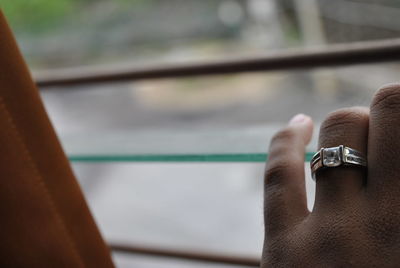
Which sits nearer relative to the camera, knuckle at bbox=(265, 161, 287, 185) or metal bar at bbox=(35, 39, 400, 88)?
knuckle at bbox=(265, 161, 287, 185)

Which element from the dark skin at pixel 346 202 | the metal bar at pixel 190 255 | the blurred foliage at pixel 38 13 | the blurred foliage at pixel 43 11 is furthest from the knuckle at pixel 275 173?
the blurred foliage at pixel 38 13

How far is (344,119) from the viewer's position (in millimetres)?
296

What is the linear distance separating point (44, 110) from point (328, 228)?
22 cm

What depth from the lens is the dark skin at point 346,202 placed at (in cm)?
26

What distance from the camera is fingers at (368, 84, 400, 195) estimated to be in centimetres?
26

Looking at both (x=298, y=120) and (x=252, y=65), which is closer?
(x=298, y=120)

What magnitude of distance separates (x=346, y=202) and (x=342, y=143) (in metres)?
0.04

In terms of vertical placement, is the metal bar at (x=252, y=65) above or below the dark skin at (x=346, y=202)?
above

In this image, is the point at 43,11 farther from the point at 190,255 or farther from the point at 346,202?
the point at 346,202

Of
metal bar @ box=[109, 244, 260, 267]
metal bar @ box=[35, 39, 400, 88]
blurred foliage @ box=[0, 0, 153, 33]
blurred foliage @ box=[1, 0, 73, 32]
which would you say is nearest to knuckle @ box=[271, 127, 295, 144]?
metal bar @ box=[35, 39, 400, 88]

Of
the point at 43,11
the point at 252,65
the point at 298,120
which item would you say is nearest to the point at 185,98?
the point at 43,11

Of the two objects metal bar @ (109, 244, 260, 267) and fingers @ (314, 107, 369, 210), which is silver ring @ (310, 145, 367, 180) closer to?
fingers @ (314, 107, 369, 210)

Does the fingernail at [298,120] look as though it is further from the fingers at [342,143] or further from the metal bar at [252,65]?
the metal bar at [252,65]

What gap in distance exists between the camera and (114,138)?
2.08 feet
